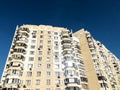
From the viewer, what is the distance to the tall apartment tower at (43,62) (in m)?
53.0

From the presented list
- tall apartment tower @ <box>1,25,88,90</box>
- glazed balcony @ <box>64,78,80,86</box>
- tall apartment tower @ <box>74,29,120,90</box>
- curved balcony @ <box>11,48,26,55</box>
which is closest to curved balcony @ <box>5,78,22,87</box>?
tall apartment tower @ <box>1,25,88,90</box>

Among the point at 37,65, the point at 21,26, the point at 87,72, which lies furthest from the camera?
the point at 21,26

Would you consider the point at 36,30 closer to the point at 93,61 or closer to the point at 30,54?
the point at 30,54

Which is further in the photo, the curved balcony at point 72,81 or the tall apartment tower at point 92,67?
the tall apartment tower at point 92,67

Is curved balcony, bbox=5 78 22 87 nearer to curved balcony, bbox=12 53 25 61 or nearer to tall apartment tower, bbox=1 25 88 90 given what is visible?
tall apartment tower, bbox=1 25 88 90

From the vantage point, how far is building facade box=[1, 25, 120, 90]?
175ft

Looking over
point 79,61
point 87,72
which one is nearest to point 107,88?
point 87,72

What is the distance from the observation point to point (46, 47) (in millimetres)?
65688

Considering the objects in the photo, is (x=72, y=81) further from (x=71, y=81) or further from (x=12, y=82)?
(x=12, y=82)

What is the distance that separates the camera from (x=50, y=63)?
60156 millimetres

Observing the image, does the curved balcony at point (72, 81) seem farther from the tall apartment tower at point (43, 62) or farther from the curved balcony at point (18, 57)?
the curved balcony at point (18, 57)

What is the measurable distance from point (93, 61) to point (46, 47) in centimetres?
2153

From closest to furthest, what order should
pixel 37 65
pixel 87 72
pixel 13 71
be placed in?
pixel 13 71, pixel 37 65, pixel 87 72

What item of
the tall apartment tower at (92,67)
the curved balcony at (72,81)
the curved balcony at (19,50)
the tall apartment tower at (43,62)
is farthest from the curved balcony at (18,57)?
the tall apartment tower at (92,67)
